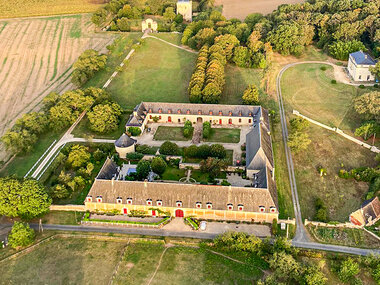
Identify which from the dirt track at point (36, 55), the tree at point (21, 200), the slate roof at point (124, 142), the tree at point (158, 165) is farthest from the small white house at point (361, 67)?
the tree at point (21, 200)

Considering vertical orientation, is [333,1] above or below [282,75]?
above

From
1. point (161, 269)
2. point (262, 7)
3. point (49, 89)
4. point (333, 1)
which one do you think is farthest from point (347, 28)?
point (161, 269)

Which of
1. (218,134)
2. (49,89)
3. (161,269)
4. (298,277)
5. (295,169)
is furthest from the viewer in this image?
(49,89)

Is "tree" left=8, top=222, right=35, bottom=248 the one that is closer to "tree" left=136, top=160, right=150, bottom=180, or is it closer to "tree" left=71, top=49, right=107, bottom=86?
"tree" left=136, top=160, right=150, bottom=180

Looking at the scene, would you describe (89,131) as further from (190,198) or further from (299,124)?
(299,124)

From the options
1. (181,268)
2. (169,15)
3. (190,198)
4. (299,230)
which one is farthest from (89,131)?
(169,15)

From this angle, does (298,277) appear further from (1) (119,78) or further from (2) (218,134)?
(1) (119,78)
